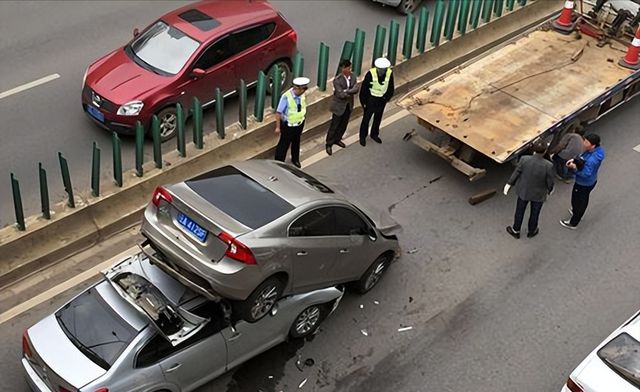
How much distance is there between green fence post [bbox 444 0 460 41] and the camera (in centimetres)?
1413

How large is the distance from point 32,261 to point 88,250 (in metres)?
0.78

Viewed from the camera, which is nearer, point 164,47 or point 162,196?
point 162,196

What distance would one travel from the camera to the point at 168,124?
39.4ft

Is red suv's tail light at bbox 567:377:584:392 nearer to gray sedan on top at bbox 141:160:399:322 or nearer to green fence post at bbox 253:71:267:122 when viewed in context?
gray sedan on top at bbox 141:160:399:322

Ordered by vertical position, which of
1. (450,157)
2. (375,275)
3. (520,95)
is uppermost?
(520,95)

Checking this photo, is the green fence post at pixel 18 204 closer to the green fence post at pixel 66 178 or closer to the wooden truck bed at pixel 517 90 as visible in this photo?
the green fence post at pixel 66 178

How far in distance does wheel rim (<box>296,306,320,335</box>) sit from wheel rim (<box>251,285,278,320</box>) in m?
0.63

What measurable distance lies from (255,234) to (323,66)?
18.2ft

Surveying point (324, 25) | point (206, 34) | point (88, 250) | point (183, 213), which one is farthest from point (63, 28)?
point (183, 213)

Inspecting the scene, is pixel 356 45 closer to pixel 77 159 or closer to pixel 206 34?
pixel 206 34

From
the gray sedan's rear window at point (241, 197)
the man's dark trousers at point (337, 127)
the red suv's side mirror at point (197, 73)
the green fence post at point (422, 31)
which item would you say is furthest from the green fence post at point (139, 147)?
the green fence post at point (422, 31)

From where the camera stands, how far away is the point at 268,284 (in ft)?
26.1

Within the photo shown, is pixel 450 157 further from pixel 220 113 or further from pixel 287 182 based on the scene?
pixel 287 182

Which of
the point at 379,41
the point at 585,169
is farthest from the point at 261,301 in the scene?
the point at 379,41
